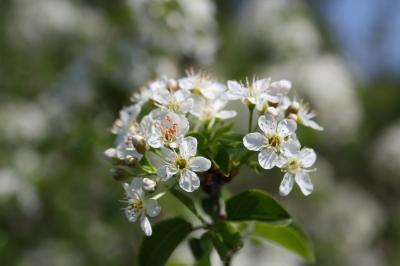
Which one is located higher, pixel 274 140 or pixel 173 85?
pixel 173 85

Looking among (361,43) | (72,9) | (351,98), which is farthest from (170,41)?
(361,43)

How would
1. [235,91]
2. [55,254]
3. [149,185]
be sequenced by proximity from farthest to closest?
[55,254] → [235,91] → [149,185]

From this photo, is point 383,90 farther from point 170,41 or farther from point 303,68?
point 170,41

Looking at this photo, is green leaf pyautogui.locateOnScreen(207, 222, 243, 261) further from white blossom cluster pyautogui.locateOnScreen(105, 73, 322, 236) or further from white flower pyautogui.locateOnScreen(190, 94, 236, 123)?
white flower pyautogui.locateOnScreen(190, 94, 236, 123)

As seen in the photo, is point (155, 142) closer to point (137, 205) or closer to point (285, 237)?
point (137, 205)

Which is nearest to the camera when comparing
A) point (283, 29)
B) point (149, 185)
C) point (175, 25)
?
point (149, 185)

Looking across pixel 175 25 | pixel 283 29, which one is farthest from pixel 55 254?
pixel 283 29

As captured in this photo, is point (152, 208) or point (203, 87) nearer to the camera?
point (152, 208)

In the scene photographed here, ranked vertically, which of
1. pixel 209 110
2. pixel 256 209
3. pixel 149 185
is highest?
pixel 209 110
